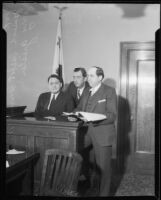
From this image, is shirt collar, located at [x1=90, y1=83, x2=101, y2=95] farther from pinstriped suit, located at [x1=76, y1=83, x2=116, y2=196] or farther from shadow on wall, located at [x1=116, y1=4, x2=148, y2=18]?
shadow on wall, located at [x1=116, y1=4, x2=148, y2=18]

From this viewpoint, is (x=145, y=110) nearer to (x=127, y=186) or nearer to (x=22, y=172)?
(x=127, y=186)

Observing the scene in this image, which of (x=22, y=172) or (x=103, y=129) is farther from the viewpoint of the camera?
(x=103, y=129)

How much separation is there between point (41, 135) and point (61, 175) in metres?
1.02

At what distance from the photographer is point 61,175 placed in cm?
160

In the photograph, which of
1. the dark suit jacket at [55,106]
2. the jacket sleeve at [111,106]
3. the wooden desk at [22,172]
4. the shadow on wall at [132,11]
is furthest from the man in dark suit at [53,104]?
the shadow on wall at [132,11]

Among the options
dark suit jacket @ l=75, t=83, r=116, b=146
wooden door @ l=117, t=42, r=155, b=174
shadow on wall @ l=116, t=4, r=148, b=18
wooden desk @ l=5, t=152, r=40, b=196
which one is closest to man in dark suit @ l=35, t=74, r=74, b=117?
dark suit jacket @ l=75, t=83, r=116, b=146

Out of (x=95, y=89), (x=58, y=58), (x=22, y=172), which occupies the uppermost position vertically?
(x=58, y=58)

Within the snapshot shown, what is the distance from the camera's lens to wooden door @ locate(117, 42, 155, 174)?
12.1ft

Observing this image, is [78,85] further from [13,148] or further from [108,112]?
[13,148]

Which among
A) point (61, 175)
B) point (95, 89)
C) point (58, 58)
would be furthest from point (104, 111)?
point (58, 58)

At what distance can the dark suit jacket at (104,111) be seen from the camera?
2383 millimetres

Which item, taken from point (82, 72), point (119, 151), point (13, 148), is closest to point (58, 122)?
point (13, 148)

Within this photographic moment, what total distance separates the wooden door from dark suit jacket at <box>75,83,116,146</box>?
1269mm

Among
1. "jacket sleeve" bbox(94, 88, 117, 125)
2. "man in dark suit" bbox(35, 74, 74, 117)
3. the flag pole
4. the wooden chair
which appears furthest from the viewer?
the flag pole
